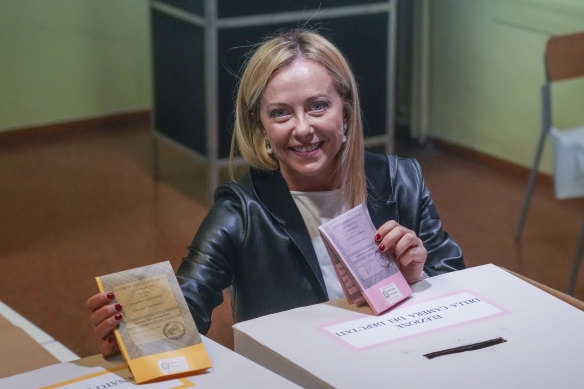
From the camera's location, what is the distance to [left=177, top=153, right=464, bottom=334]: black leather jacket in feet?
5.51

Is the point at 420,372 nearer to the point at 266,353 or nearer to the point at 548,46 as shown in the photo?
the point at 266,353

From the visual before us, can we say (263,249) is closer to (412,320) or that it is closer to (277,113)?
(277,113)

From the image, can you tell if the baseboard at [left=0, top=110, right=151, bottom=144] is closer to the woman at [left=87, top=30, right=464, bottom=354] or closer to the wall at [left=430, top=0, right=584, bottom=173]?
the wall at [left=430, top=0, right=584, bottom=173]

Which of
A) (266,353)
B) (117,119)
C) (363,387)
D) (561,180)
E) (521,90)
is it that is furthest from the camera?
(117,119)

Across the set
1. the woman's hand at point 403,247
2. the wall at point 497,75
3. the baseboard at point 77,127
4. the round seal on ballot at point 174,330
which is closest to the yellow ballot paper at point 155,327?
the round seal on ballot at point 174,330

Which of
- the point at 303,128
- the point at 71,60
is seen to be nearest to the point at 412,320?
the point at 303,128

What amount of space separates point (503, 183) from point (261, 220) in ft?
9.36

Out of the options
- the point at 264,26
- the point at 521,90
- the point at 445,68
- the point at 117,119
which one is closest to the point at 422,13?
the point at 445,68

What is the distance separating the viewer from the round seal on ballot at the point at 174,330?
1234 mm

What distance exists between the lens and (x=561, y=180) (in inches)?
129

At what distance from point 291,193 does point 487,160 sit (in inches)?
118

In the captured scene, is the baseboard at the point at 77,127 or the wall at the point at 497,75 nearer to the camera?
the wall at the point at 497,75

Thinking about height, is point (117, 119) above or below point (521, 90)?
below

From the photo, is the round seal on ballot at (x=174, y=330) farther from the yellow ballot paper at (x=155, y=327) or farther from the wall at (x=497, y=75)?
the wall at (x=497, y=75)
